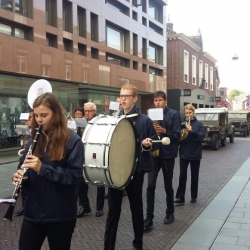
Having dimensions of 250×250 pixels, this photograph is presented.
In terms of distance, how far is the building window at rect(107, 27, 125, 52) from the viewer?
816 inches

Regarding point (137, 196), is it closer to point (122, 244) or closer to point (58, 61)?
point (122, 244)

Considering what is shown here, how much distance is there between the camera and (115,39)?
21391 mm

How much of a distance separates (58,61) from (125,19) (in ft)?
27.2

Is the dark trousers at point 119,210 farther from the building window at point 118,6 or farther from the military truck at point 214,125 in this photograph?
the building window at point 118,6

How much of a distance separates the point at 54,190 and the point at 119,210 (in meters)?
1.48

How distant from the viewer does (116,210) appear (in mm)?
3723

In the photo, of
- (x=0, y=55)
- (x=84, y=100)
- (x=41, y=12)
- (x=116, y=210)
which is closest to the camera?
(x=116, y=210)

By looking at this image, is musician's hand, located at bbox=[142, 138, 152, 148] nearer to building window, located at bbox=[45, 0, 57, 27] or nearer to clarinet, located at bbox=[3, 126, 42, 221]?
clarinet, located at bbox=[3, 126, 42, 221]

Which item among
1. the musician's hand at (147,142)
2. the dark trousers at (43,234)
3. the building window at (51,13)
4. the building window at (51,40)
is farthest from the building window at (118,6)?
the dark trousers at (43,234)

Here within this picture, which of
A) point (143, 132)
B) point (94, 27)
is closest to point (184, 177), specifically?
point (143, 132)

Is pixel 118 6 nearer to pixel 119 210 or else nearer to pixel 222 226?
pixel 222 226

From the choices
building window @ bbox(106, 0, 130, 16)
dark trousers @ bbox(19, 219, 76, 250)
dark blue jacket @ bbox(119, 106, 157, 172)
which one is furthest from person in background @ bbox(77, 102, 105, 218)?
building window @ bbox(106, 0, 130, 16)

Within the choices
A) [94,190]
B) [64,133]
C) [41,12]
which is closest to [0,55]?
[41,12]

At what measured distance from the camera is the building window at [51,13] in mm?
15289
